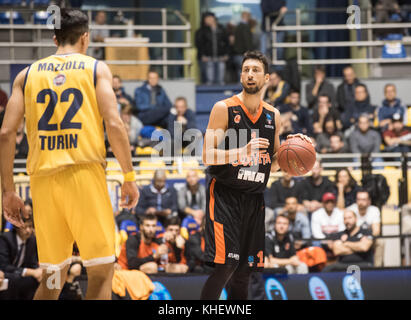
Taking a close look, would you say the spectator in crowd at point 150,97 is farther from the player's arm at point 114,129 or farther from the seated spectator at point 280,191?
the player's arm at point 114,129

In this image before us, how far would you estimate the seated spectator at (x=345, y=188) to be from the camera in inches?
383

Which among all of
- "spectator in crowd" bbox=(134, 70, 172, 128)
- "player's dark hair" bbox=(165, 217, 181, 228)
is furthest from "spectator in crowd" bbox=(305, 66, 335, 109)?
"player's dark hair" bbox=(165, 217, 181, 228)

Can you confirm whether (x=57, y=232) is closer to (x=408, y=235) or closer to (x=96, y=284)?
(x=96, y=284)

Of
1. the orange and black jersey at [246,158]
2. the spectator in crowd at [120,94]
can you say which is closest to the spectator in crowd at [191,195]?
the spectator in crowd at [120,94]

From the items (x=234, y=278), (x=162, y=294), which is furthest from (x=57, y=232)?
(x=162, y=294)

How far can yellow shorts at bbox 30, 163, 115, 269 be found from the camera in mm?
4379

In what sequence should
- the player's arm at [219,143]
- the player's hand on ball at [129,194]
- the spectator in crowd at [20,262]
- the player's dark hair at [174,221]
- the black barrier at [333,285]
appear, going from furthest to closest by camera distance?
the player's dark hair at [174,221] < the black barrier at [333,285] < the spectator in crowd at [20,262] < the player's arm at [219,143] < the player's hand on ball at [129,194]

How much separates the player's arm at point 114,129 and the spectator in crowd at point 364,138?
7203 millimetres

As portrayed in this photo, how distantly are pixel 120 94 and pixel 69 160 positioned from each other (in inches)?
294

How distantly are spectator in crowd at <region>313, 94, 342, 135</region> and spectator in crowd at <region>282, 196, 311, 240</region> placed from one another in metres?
2.27
